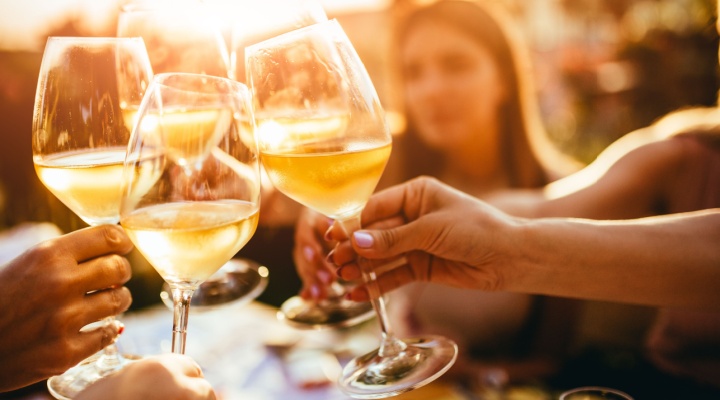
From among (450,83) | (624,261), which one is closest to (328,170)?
(624,261)

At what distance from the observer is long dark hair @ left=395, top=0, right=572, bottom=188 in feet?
9.59

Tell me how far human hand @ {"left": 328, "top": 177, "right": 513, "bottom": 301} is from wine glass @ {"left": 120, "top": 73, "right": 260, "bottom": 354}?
0.30m

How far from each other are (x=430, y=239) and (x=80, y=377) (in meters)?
0.72

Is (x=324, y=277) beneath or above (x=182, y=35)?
beneath

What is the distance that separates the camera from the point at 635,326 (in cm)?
331

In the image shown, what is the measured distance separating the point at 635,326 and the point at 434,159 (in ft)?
4.81

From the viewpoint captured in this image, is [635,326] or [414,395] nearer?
[414,395]

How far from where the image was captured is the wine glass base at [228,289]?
1.66 meters

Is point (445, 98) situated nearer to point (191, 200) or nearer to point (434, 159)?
point (434, 159)

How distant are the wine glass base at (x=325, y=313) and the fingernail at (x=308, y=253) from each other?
0.37ft

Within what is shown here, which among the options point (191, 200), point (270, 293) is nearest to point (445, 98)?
point (270, 293)

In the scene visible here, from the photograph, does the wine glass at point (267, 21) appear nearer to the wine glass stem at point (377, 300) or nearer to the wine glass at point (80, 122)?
the wine glass at point (80, 122)

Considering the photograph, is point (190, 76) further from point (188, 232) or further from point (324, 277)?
point (324, 277)

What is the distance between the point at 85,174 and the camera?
3.47ft
